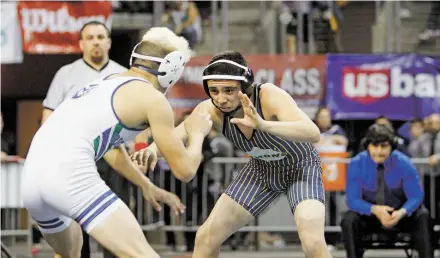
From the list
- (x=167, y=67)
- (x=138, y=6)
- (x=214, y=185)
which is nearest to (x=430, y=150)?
(x=214, y=185)

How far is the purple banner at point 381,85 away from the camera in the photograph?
14.3m

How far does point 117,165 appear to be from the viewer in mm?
6879

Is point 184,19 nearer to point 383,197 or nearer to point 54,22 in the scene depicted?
point 54,22

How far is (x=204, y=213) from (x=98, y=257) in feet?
Result: 5.87

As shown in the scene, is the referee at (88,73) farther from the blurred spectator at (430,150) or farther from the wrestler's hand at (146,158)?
the blurred spectator at (430,150)

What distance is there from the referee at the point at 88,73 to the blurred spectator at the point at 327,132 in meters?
4.38

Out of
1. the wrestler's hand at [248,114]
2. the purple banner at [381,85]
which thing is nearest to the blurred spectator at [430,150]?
the purple banner at [381,85]

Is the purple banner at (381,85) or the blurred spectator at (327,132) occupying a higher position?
the purple banner at (381,85)

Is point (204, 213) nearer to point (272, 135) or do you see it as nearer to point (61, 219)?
point (272, 135)

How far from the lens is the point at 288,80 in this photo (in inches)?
567

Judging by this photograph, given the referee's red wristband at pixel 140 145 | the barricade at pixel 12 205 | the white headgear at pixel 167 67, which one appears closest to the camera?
the white headgear at pixel 167 67

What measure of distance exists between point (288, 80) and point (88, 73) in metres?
5.67

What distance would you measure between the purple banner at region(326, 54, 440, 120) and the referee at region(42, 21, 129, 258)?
18.7ft

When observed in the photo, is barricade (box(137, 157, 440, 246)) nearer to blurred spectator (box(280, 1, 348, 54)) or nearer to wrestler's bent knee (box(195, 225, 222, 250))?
blurred spectator (box(280, 1, 348, 54))
